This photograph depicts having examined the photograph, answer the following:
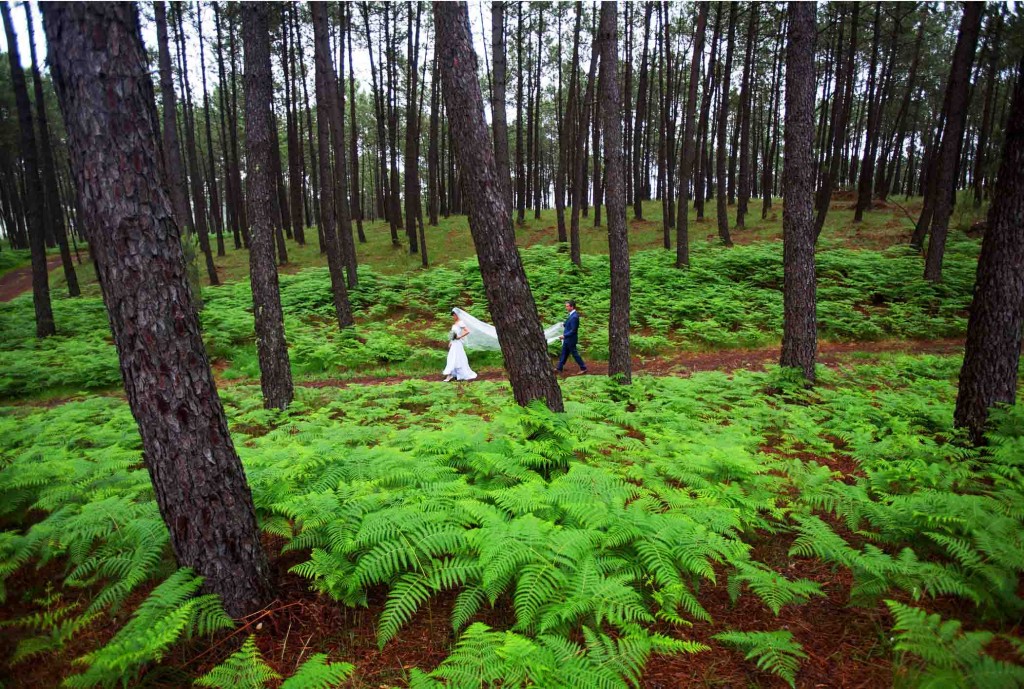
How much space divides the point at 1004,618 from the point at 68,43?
586 cm

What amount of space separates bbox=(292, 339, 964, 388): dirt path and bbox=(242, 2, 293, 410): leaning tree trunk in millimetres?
2611

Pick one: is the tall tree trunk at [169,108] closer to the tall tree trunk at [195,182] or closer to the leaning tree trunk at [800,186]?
the tall tree trunk at [195,182]

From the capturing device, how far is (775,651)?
2.43m

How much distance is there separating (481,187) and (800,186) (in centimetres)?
647

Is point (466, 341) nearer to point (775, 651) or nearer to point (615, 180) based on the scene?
point (615, 180)

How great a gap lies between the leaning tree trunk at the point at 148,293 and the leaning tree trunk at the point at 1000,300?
710 centimetres

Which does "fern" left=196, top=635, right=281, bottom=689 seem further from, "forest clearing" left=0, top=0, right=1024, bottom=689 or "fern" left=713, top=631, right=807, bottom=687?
"fern" left=713, top=631, right=807, bottom=687

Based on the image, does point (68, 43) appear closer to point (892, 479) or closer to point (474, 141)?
point (474, 141)

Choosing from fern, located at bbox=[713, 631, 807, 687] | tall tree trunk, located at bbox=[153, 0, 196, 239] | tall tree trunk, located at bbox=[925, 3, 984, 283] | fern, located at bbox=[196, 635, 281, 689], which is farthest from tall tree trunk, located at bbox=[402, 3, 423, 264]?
fern, located at bbox=[713, 631, 807, 687]

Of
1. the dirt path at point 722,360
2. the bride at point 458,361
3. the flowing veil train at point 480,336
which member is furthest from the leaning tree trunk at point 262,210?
the flowing veil train at point 480,336

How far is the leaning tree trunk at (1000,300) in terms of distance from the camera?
16.3 ft

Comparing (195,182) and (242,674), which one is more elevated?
(195,182)

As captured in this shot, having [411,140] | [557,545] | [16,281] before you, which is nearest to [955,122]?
[557,545]

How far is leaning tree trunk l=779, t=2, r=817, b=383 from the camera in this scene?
26.8 ft
